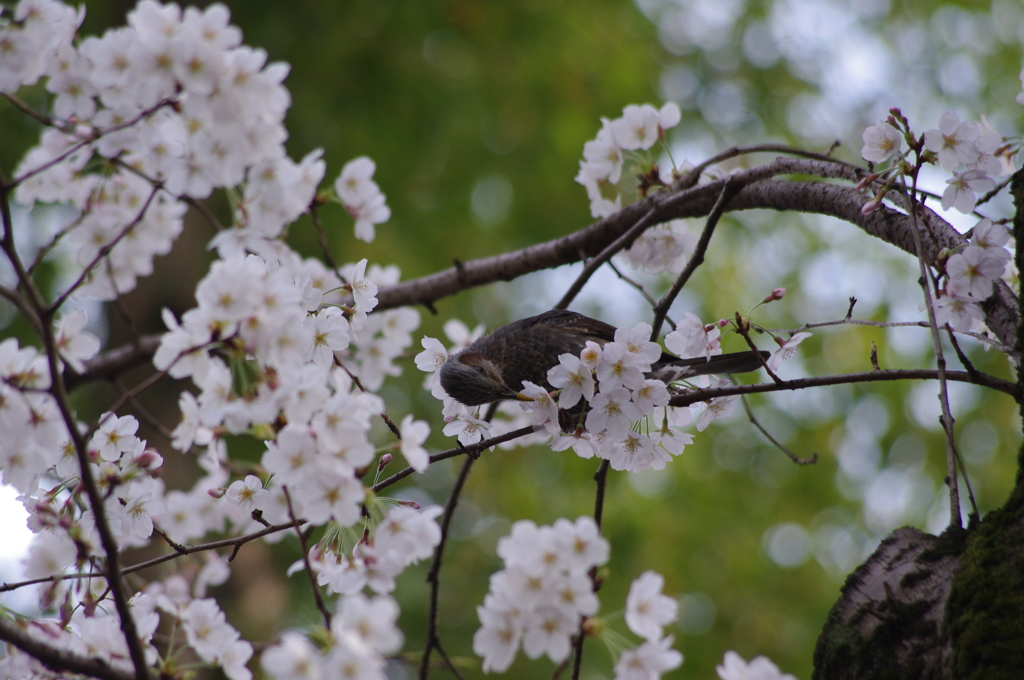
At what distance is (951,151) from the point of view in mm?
1729

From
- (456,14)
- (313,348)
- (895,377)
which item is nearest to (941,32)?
(456,14)

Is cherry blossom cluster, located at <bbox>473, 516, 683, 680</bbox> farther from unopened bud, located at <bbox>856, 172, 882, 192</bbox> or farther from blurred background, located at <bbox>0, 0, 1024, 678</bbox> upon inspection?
blurred background, located at <bbox>0, 0, 1024, 678</bbox>

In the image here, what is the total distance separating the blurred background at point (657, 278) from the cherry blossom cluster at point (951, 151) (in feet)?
9.62

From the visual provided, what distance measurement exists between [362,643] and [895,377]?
3.75 ft

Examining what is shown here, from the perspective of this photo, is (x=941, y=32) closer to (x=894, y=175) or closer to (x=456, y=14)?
(x=456, y=14)

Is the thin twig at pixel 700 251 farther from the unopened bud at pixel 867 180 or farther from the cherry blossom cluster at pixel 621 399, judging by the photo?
the unopened bud at pixel 867 180

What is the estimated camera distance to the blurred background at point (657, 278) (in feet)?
15.5

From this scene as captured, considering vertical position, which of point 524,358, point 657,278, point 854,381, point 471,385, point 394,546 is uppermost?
point 657,278

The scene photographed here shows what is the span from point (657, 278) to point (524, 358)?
9.31 feet

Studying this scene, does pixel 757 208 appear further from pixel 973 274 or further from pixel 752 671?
pixel 752 671

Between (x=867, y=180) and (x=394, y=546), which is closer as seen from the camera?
(x=394, y=546)

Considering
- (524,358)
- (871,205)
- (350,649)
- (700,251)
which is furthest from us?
(524,358)

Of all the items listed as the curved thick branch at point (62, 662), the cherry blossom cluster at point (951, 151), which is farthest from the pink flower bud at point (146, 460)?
the cherry blossom cluster at point (951, 151)

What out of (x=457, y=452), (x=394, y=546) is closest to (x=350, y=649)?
(x=394, y=546)
